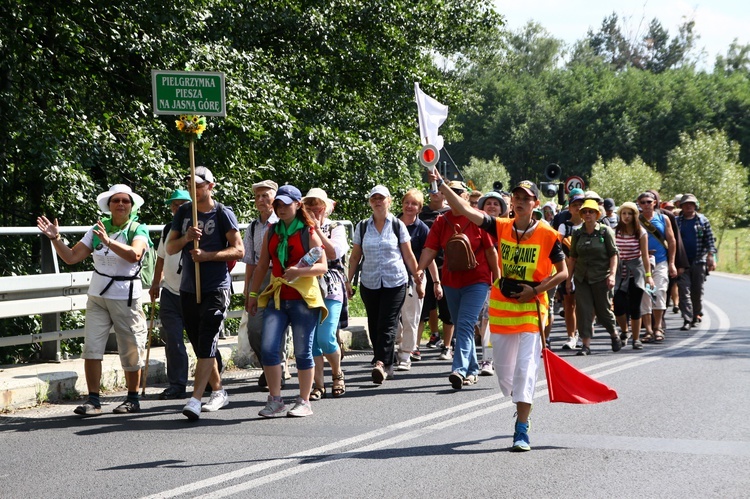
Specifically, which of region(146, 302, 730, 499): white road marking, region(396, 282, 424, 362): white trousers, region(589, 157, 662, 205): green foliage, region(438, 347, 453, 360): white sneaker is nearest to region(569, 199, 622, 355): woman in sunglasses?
region(146, 302, 730, 499): white road marking

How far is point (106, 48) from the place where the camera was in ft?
52.3

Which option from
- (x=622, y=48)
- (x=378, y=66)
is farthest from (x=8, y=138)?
(x=622, y=48)

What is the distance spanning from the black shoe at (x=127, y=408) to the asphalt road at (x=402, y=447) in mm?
89

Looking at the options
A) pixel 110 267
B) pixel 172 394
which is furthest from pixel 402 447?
pixel 172 394

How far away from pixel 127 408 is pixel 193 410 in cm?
82

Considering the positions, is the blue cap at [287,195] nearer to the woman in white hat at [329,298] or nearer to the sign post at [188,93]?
the woman in white hat at [329,298]

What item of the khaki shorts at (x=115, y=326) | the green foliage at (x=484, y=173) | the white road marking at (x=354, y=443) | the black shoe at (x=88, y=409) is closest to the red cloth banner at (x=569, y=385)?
the white road marking at (x=354, y=443)

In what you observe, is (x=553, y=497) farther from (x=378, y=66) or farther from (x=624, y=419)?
(x=378, y=66)

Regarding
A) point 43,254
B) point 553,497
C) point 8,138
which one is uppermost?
point 8,138

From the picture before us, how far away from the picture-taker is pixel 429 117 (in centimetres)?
884

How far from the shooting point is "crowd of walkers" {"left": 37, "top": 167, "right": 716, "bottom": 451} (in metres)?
7.13

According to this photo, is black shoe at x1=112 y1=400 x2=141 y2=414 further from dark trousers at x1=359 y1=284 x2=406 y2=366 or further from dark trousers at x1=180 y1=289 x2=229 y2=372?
dark trousers at x1=359 y1=284 x2=406 y2=366

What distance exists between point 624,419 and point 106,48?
36.1 feet

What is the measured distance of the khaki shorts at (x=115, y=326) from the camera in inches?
324
